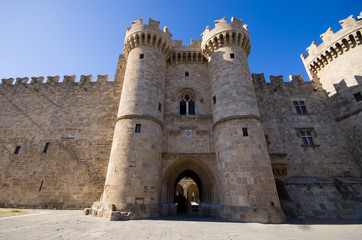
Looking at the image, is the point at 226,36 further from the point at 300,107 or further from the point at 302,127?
the point at 302,127

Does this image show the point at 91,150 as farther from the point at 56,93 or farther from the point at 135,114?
the point at 56,93

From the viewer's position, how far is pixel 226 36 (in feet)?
40.7

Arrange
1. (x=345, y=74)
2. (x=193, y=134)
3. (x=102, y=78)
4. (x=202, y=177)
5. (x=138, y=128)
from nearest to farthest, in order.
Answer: (x=138, y=128), (x=202, y=177), (x=193, y=134), (x=345, y=74), (x=102, y=78)

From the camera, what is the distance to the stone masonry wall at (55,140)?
10789mm

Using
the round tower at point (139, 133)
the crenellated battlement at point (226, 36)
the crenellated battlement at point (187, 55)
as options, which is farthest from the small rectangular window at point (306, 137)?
the round tower at point (139, 133)

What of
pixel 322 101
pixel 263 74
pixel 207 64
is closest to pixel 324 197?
pixel 322 101

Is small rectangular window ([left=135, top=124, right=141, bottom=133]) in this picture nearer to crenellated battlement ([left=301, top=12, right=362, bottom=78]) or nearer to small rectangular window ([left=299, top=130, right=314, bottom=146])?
small rectangular window ([left=299, top=130, right=314, bottom=146])

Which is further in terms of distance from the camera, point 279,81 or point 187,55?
point 279,81

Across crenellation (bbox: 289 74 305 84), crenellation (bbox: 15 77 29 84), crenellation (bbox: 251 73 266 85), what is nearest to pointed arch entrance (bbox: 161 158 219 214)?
crenellation (bbox: 251 73 266 85)

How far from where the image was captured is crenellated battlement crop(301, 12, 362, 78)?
42.2 ft

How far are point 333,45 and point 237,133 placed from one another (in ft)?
40.8

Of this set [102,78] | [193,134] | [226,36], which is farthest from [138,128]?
[226,36]

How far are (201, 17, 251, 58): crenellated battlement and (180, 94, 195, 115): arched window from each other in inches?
157

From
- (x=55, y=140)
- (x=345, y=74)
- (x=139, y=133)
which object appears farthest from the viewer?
(x=345, y=74)
